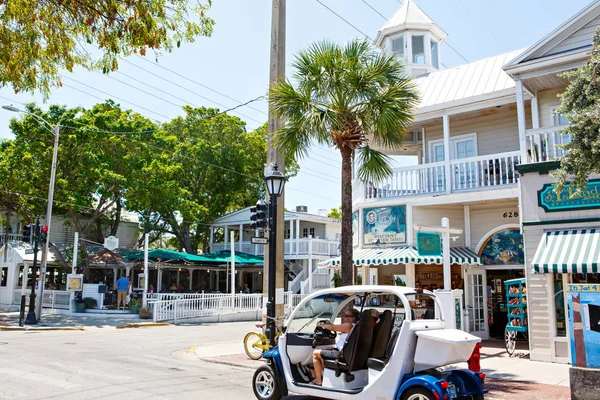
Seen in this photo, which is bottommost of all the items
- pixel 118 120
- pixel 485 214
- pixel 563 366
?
pixel 563 366

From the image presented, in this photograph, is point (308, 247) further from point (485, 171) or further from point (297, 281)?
point (485, 171)

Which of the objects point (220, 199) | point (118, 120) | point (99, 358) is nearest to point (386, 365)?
point (99, 358)

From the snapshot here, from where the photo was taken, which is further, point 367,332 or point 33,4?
point 33,4

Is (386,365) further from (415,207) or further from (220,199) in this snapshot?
(220,199)

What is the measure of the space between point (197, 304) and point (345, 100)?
15.0 meters

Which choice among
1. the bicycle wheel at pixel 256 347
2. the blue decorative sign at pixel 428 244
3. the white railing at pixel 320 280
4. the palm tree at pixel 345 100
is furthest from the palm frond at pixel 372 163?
the white railing at pixel 320 280

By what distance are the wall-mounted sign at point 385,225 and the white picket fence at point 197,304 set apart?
31.8ft

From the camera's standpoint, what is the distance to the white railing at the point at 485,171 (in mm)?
15383

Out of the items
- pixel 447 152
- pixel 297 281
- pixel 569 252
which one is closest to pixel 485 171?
pixel 447 152

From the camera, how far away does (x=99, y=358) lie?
12.1 m

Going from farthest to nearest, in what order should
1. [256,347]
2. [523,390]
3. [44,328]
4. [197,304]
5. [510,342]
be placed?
[197,304], [44,328], [510,342], [256,347], [523,390]

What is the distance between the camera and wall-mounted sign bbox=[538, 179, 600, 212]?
1196 cm

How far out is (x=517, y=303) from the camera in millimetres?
14250

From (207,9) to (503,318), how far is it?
13.5 metres
